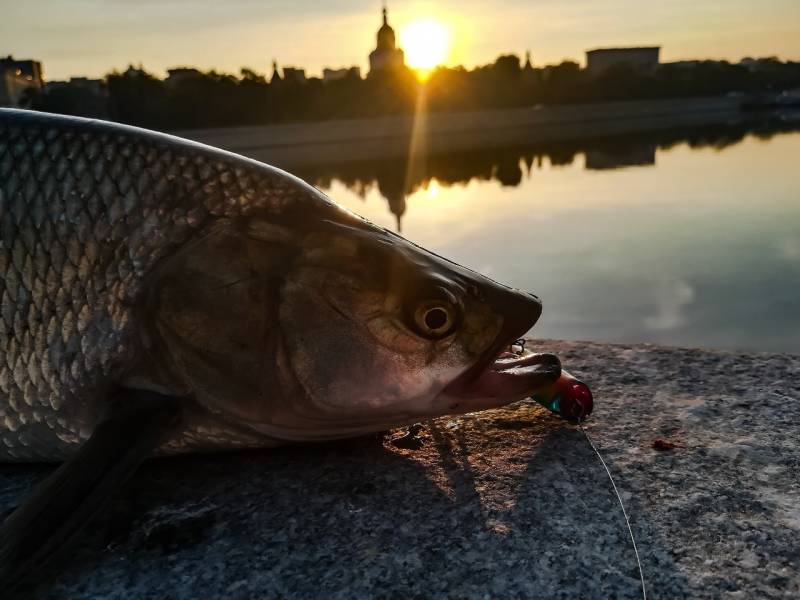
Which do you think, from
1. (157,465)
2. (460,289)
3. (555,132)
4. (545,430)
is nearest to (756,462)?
(545,430)

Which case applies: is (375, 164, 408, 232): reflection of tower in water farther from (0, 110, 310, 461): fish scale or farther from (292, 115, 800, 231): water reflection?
(0, 110, 310, 461): fish scale

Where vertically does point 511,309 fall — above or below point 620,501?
above

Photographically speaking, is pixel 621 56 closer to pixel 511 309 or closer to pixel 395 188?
pixel 395 188

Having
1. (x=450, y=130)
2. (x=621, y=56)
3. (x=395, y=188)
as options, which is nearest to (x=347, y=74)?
Answer: (x=450, y=130)

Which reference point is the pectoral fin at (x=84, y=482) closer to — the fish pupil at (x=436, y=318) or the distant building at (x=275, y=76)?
the fish pupil at (x=436, y=318)

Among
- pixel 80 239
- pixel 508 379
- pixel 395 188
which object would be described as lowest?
pixel 395 188

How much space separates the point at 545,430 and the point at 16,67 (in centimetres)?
7361

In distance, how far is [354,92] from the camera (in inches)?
2741

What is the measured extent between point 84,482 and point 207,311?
0.66 meters

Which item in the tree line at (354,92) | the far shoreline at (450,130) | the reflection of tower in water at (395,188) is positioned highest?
the tree line at (354,92)

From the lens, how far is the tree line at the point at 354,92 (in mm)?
59781

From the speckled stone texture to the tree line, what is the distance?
5734 cm

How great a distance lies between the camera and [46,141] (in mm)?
2662

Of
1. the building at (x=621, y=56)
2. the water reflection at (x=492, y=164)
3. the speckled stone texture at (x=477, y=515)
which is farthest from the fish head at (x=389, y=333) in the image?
the building at (x=621, y=56)
